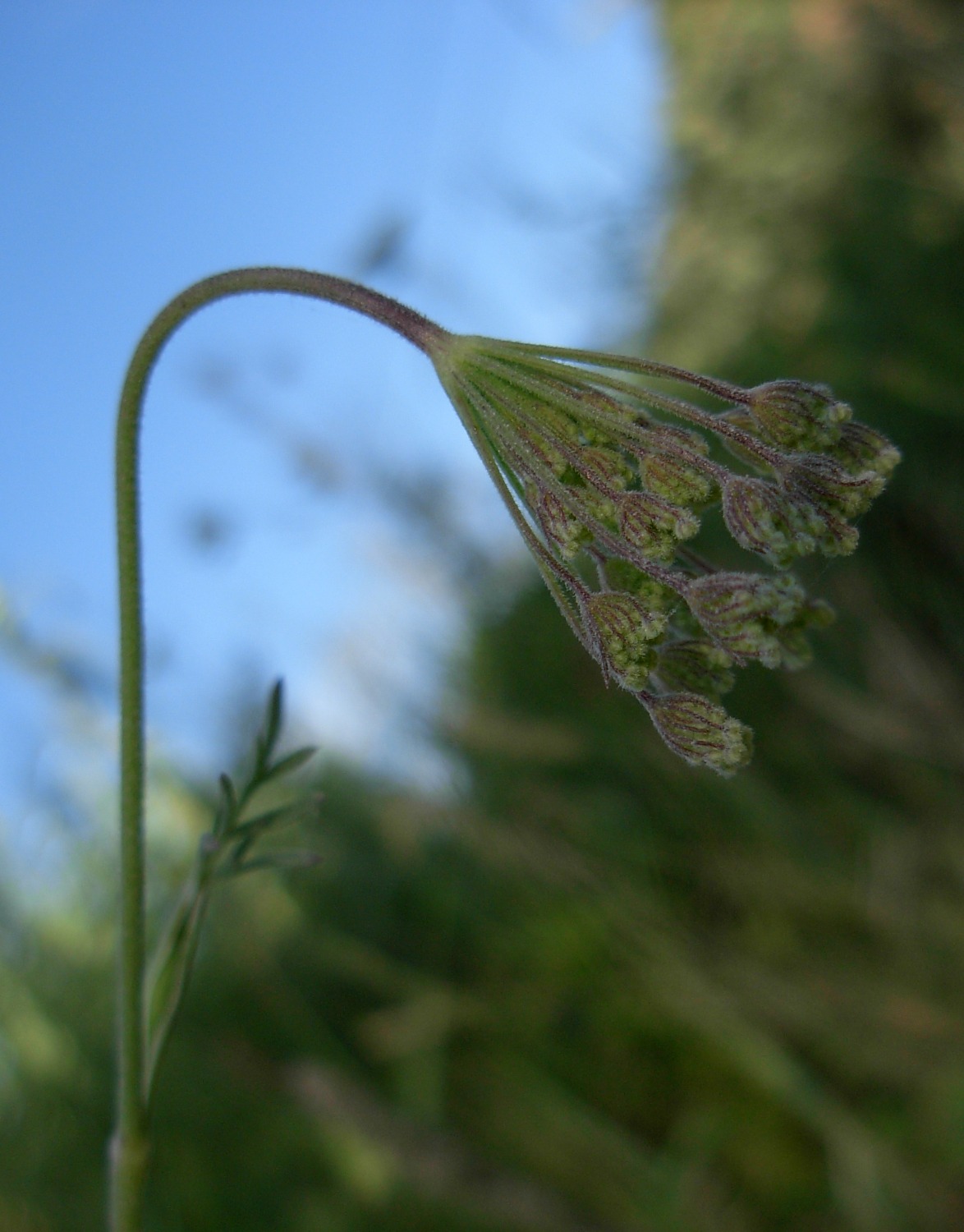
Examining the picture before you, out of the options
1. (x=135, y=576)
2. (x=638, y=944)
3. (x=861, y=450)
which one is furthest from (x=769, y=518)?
(x=638, y=944)

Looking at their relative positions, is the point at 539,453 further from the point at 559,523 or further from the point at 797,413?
the point at 797,413

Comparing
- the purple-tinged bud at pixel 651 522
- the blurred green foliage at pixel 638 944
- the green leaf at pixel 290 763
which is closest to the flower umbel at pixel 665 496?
the purple-tinged bud at pixel 651 522

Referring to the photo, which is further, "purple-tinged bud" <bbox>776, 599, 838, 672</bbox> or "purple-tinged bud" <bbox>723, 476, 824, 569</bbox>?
"purple-tinged bud" <bbox>776, 599, 838, 672</bbox>

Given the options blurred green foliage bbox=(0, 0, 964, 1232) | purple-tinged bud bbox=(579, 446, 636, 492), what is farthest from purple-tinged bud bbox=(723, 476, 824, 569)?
blurred green foliage bbox=(0, 0, 964, 1232)

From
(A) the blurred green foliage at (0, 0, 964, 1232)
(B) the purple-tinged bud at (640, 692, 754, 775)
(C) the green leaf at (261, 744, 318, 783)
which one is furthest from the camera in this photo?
(A) the blurred green foliage at (0, 0, 964, 1232)

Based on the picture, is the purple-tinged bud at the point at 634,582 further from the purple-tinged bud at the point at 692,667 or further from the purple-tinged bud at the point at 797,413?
the purple-tinged bud at the point at 797,413

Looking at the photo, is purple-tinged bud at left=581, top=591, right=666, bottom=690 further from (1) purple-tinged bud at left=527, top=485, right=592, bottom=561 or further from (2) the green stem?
(2) the green stem

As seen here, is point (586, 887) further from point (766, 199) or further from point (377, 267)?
point (766, 199)
